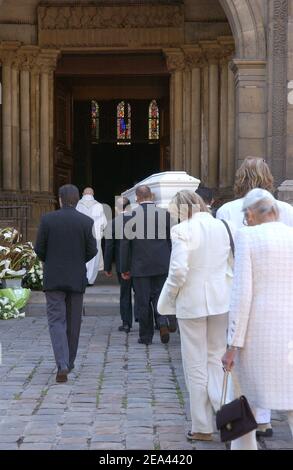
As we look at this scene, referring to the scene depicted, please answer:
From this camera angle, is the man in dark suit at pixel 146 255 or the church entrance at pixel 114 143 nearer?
the man in dark suit at pixel 146 255

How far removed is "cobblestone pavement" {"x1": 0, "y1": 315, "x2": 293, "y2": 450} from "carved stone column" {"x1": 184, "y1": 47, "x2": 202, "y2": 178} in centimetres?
724

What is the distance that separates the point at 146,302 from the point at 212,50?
8189 millimetres

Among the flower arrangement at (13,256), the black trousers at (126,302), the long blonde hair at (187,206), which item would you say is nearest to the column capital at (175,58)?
the flower arrangement at (13,256)

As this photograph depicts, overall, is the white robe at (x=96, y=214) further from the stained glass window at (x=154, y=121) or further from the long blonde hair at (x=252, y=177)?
the stained glass window at (x=154, y=121)

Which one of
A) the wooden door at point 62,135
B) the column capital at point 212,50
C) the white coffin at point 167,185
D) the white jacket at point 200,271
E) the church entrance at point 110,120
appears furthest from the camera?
the church entrance at point 110,120

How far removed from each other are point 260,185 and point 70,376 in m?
2.92

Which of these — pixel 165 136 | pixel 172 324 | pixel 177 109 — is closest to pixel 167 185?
pixel 172 324

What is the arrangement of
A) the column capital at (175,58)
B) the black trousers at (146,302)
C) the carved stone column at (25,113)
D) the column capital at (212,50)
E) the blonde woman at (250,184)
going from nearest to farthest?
the blonde woman at (250,184)
the black trousers at (146,302)
the column capital at (212,50)
the carved stone column at (25,113)
the column capital at (175,58)

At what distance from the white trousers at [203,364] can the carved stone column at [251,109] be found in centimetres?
733

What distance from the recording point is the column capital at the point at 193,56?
55.8 feet

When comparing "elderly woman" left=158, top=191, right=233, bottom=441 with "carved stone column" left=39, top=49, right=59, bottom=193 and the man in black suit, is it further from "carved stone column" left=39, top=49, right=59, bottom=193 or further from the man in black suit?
"carved stone column" left=39, top=49, right=59, bottom=193

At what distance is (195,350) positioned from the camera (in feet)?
18.9

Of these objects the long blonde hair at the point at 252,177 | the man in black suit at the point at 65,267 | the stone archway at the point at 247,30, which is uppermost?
the stone archway at the point at 247,30

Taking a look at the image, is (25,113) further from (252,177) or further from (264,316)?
(264,316)
